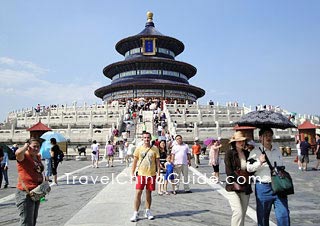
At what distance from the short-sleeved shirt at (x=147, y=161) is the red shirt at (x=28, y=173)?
2.13 m

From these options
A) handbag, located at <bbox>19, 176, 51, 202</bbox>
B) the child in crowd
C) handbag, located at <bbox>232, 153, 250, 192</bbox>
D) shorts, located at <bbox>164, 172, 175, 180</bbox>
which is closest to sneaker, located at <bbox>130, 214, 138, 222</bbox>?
handbag, located at <bbox>19, 176, 51, 202</bbox>

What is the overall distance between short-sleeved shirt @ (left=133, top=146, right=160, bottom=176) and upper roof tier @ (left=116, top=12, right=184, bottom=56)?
48.7 metres

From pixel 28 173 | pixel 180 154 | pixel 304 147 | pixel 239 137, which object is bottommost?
pixel 28 173

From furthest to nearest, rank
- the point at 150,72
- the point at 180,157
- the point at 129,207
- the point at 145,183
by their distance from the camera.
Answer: the point at 150,72
the point at 180,157
the point at 129,207
the point at 145,183

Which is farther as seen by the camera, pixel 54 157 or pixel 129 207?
pixel 54 157

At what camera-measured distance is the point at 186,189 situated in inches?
352

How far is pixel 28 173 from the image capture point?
A: 4598 millimetres

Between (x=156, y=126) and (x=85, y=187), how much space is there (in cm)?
1763

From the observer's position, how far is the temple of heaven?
160 feet

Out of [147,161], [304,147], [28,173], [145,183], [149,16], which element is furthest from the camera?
[149,16]

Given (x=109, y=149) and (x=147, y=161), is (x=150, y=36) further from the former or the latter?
(x=147, y=161)

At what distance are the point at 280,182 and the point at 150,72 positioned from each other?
158 feet

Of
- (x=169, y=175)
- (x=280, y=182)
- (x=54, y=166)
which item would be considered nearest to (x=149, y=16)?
(x=54, y=166)

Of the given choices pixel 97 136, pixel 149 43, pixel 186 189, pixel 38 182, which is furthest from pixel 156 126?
pixel 149 43
